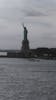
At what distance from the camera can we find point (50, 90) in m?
38.8

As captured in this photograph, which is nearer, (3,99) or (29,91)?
(3,99)

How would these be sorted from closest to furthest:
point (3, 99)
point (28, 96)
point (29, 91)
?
1. point (3, 99)
2. point (28, 96)
3. point (29, 91)

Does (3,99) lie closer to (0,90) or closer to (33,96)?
(33,96)

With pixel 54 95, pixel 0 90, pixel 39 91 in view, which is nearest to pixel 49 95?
pixel 54 95

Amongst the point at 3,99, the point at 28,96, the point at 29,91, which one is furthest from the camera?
the point at 29,91

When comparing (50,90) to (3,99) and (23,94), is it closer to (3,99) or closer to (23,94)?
(23,94)

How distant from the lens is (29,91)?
37719 millimetres

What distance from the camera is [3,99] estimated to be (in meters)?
31.9

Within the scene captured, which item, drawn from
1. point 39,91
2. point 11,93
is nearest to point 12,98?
point 11,93

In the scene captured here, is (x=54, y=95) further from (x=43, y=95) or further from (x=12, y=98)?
(x=12, y=98)

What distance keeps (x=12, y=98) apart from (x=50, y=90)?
7.02 meters

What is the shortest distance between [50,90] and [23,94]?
4.11 metres

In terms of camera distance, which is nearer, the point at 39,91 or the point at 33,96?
the point at 33,96

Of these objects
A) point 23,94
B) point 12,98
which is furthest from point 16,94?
point 12,98
